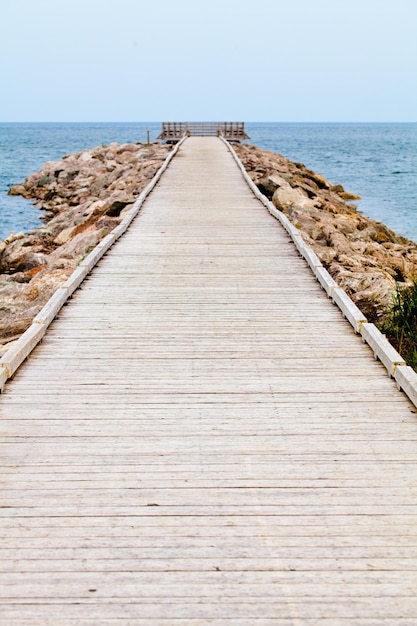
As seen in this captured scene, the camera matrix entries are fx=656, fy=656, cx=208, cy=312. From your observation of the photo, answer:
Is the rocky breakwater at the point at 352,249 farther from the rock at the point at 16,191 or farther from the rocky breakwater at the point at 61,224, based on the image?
the rock at the point at 16,191

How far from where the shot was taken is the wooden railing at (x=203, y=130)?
35.4 meters

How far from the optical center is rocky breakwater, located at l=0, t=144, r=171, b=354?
32.3 feet

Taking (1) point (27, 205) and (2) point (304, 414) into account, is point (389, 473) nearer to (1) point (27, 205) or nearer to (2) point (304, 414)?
(2) point (304, 414)

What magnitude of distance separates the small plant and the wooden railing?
28.0 meters

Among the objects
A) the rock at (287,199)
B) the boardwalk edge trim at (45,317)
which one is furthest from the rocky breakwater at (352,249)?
the boardwalk edge trim at (45,317)

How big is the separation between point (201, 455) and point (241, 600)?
1317 millimetres

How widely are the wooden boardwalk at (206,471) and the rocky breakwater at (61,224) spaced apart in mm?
2016

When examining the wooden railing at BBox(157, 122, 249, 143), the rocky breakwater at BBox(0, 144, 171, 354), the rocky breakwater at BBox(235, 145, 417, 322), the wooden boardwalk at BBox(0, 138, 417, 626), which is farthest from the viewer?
the wooden railing at BBox(157, 122, 249, 143)

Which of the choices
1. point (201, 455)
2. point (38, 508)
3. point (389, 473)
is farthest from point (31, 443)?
point (389, 473)

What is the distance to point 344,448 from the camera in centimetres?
448

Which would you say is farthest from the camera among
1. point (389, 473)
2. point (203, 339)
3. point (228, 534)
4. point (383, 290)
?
point (383, 290)

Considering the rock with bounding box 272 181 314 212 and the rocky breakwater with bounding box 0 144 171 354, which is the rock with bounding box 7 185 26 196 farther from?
the rock with bounding box 272 181 314 212

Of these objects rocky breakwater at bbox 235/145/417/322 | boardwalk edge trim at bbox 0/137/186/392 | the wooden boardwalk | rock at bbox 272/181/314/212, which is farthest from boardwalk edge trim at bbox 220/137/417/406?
rock at bbox 272/181/314/212

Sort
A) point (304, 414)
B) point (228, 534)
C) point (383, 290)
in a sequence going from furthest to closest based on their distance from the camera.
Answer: point (383, 290), point (304, 414), point (228, 534)
